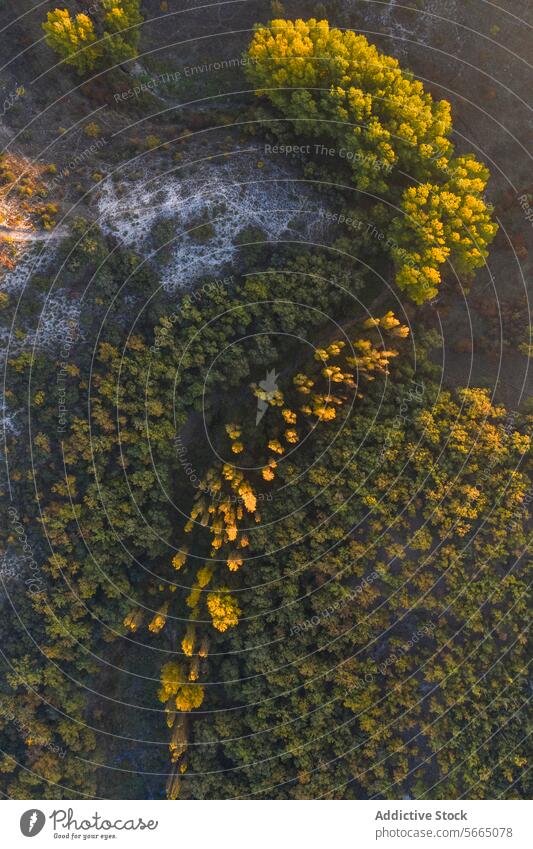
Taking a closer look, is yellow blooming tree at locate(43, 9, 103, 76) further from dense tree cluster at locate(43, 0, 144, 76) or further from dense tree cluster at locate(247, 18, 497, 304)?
dense tree cluster at locate(247, 18, 497, 304)

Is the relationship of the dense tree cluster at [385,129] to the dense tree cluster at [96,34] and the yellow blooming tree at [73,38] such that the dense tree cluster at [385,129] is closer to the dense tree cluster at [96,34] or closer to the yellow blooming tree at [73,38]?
the dense tree cluster at [96,34]

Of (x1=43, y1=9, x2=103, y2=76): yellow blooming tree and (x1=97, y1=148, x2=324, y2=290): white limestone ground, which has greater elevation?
(x1=43, y1=9, x2=103, y2=76): yellow blooming tree

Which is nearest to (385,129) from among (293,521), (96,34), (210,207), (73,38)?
(210,207)

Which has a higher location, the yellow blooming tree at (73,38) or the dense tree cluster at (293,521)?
the yellow blooming tree at (73,38)
